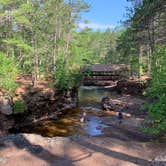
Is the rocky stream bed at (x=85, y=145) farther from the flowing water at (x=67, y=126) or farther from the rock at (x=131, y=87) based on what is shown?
the rock at (x=131, y=87)

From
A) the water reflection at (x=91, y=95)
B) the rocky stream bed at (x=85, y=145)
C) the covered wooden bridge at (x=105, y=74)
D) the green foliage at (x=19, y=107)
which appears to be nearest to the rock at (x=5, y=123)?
the rocky stream bed at (x=85, y=145)

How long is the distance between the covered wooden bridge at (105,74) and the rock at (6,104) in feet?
103

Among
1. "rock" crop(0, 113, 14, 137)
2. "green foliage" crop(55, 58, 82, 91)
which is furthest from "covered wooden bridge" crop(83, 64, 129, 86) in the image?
"rock" crop(0, 113, 14, 137)

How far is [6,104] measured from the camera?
24828 mm

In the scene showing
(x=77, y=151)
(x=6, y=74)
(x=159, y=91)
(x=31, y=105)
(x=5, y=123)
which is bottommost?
(x=77, y=151)

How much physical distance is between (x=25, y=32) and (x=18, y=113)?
1404 centimetres

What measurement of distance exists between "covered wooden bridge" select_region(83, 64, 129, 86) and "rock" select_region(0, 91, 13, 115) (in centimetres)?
3146

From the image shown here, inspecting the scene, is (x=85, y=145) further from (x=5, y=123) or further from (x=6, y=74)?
(x=6, y=74)

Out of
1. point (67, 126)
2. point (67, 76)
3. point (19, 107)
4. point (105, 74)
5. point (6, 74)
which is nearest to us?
point (6, 74)

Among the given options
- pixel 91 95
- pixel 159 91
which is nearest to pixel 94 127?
pixel 159 91

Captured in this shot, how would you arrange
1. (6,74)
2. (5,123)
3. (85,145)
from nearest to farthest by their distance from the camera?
(85,145) < (5,123) < (6,74)

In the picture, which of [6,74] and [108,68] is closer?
[6,74]

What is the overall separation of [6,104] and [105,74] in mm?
34305

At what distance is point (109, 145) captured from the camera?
17.7 metres
